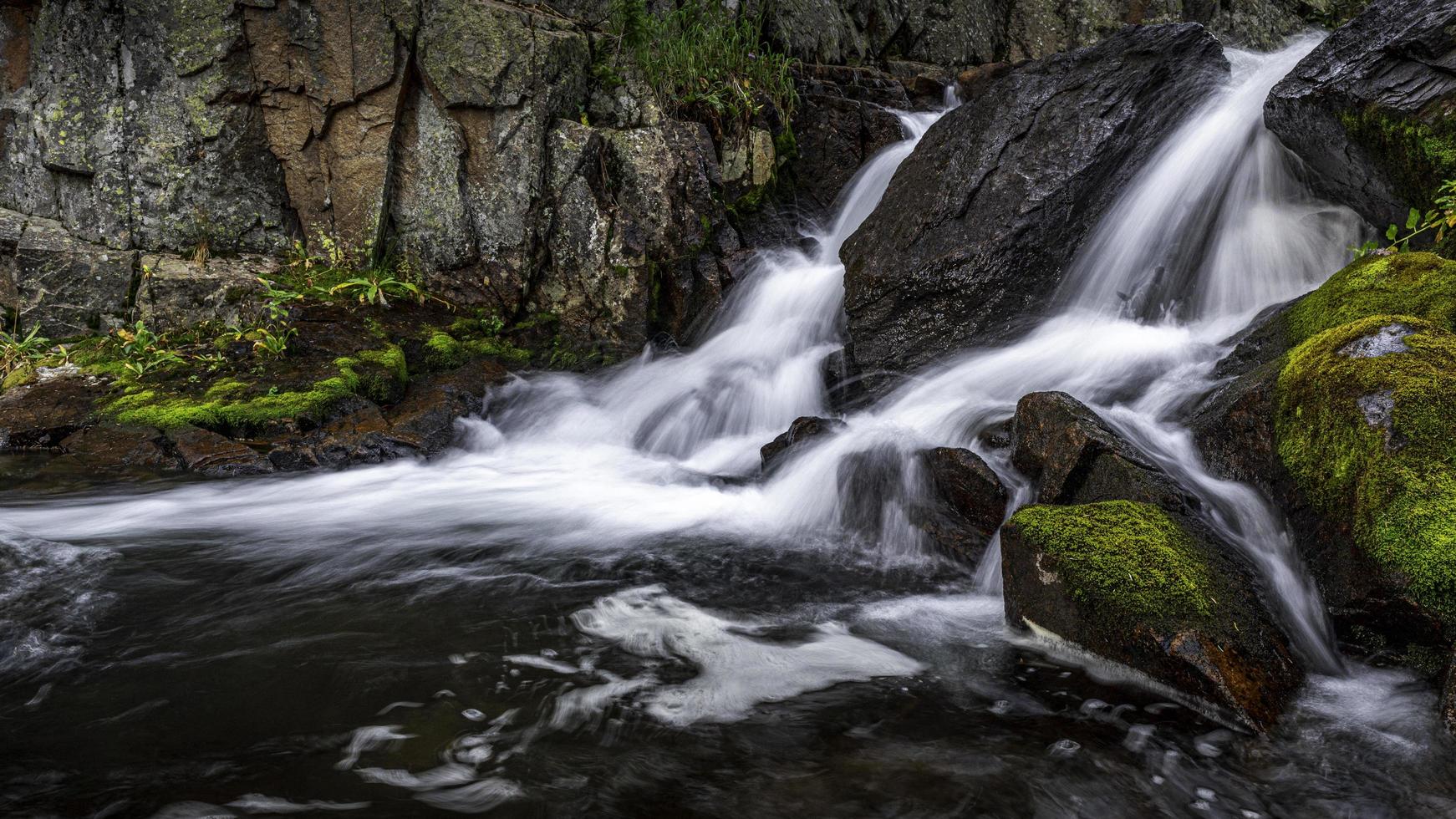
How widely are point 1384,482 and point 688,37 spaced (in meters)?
9.34

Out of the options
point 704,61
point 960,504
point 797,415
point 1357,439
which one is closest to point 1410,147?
point 1357,439

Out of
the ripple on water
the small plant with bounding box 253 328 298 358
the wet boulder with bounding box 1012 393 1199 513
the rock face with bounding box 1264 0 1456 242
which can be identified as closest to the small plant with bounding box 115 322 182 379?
the small plant with bounding box 253 328 298 358

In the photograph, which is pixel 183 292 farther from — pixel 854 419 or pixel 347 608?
pixel 854 419

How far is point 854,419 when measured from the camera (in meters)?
6.83

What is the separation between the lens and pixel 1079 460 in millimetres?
4367

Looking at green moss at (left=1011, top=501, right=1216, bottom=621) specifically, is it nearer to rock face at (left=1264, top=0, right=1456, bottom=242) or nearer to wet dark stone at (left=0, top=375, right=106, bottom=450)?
rock face at (left=1264, top=0, right=1456, bottom=242)

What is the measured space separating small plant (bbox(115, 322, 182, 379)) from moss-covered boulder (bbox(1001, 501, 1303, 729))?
7.91 meters

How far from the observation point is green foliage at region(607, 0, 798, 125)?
31.7ft

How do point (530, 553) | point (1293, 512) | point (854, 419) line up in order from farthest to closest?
point (854, 419)
point (530, 553)
point (1293, 512)

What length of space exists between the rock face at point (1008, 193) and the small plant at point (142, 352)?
6.76m

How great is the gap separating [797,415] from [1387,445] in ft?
16.4

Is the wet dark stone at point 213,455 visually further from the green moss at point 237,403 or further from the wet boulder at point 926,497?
the wet boulder at point 926,497

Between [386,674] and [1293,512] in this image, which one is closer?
[386,674]

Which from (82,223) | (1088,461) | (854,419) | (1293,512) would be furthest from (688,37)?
(1293,512)
